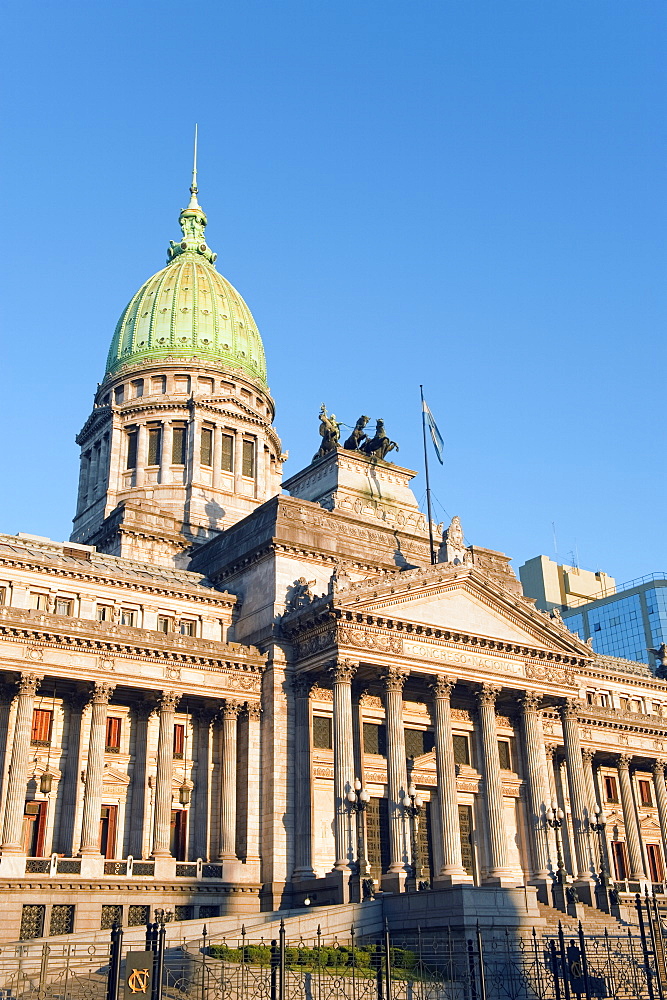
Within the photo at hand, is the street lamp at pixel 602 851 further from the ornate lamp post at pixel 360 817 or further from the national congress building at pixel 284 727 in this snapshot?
the ornate lamp post at pixel 360 817

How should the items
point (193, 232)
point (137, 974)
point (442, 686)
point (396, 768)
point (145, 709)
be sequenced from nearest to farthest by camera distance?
point (137, 974)
point (396, 768)
point (145, 709)
point (442, 686)
point (193, 232)

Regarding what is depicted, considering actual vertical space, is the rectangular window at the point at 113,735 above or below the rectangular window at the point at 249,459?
below

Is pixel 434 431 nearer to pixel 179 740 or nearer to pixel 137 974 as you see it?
pixel 179 740

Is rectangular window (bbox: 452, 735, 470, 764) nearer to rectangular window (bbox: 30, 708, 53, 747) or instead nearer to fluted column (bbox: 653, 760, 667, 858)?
fluted column (bbox: 653, 760, 667, 858)

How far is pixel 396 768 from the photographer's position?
181 feet

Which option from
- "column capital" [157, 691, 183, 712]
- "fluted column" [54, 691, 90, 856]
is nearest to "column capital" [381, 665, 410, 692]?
"column capital" [157, 691, 183, 712]

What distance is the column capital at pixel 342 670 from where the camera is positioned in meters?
55.1

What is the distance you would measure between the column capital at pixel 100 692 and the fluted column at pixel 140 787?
296 cm

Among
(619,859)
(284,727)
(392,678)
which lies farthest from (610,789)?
(284,727)

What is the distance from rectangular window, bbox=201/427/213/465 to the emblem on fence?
65.9 metres

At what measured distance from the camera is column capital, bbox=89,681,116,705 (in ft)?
176

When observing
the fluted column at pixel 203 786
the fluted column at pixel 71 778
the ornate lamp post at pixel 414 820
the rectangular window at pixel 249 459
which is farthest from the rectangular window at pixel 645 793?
the fluted column at pixel 71 778

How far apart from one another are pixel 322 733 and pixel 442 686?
7.00m

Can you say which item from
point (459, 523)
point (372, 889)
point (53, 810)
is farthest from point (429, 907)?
point (459, 523)
